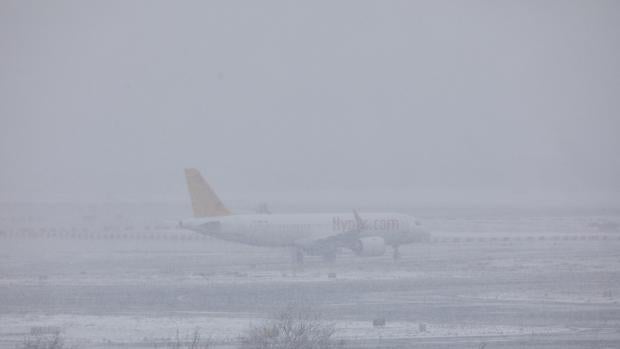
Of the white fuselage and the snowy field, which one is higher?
the white fuselage

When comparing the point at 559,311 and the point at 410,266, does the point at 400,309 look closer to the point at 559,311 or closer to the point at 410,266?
the point at 559,311

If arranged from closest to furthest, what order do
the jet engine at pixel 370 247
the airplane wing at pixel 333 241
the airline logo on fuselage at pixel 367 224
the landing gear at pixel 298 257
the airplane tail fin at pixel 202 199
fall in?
the landing gear at pixel 298 257 < the jet engine at pixel 370 247 < the airplane wing at pixel 333 241 < the airplane tail fin at pixel 202 199 < the airline logo on fuselage at pixel 367 224

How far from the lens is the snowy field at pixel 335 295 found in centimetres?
2600

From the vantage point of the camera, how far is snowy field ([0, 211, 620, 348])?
26000 millimetres

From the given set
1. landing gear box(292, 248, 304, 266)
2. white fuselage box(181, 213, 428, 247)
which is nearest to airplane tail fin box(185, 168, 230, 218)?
white fuselage box(181, 213, 428, 247)

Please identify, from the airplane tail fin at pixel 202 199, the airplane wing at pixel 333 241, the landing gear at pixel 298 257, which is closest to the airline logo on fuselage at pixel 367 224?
the airplane wing at pixel 333 241

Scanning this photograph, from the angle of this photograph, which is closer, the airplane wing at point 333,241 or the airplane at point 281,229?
the airplane at point 281,229

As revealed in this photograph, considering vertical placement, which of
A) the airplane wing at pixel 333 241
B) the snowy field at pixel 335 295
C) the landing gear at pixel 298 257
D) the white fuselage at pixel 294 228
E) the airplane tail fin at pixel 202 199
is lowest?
the snowy field at pixel 335 295

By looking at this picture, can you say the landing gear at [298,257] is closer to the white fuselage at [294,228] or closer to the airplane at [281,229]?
the airplane at [281,229]

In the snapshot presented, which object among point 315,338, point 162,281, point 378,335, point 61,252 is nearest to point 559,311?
point 378,335

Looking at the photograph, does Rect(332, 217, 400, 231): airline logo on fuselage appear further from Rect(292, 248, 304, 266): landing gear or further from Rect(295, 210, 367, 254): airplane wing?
Rect(292, 248, 304, 266): landing gear

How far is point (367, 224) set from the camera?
60.1 meters

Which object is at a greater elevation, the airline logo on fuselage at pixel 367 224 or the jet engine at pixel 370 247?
the airline logo on fuselage at pixel 367 224

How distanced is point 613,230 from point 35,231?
49.3 metres
